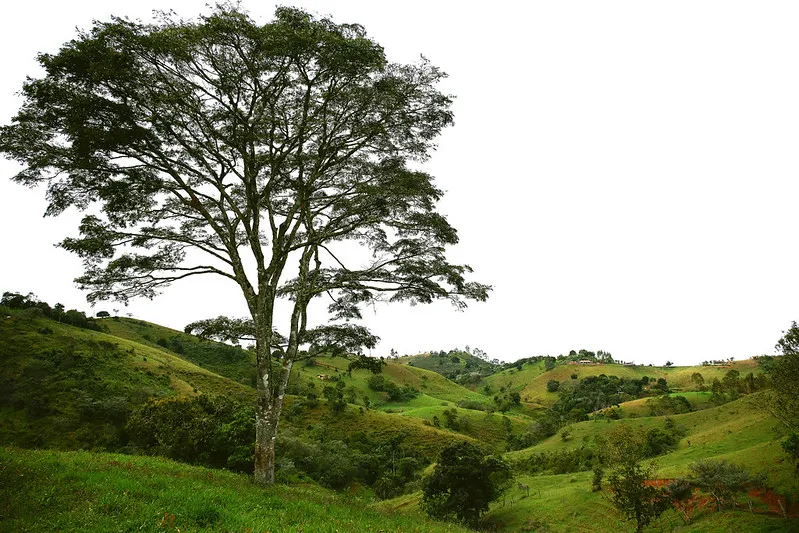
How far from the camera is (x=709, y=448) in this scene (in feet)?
123

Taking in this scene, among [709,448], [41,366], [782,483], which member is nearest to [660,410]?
[709,448]

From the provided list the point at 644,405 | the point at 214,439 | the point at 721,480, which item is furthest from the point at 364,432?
the point at 644,405

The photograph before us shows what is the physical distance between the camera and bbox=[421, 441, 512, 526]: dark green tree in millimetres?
33312

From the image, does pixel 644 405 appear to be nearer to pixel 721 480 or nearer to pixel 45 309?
pixel 721 480

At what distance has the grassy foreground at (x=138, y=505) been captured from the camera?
250 inches

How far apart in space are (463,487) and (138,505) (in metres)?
31.9

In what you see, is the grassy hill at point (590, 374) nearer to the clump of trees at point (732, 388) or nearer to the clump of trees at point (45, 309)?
the clump of trees at point (732, 388)

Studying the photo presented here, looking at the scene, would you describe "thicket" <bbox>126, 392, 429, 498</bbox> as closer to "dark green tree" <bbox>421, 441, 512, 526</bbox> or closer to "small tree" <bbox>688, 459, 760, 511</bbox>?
"dark green tree" <bbox>421, 441, 512, 526</bbox>

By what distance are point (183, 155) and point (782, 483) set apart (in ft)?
125

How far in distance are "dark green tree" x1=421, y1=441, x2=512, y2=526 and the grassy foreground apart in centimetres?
2666

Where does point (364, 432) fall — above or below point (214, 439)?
below

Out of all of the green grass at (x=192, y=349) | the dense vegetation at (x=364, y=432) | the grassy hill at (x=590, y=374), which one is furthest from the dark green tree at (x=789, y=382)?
the grassy hill at (x=590, y=374)

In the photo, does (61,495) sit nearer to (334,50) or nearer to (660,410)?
(334,50)

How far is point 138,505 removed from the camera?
715cm
